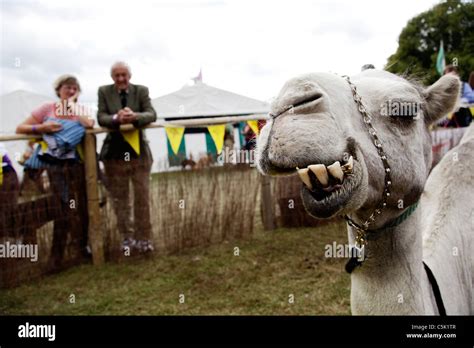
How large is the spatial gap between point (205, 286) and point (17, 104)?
9.00 m

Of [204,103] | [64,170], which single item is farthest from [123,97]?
[204,103]

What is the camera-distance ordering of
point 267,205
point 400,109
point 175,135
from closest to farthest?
1. point 400,109
2. point 175,135
3. point 267,205

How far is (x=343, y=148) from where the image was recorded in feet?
4.99

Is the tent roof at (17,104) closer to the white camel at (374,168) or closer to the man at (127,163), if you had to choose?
the man at (127,163)

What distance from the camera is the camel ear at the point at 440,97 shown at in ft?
6.61

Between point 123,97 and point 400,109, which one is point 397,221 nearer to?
point 400,109

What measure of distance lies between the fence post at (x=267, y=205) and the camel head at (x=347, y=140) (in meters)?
5.05

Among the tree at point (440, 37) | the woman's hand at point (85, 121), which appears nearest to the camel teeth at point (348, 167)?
the woman's hand at point (85, 121)

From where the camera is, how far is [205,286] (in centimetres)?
499

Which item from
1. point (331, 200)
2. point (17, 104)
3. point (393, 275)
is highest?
point (17, 104)

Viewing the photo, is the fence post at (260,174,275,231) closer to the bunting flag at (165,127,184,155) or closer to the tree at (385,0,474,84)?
the bunting flag at (165,127,184,155)

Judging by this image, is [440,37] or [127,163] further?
[440,37]

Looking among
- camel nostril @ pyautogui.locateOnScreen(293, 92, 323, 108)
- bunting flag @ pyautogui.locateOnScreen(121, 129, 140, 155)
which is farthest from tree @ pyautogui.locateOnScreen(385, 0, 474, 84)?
camel nostril @ pyautogui.locateOnScreen(293, 92, 323, 108)

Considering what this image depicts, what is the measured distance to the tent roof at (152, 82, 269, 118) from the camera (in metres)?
10.1
